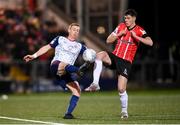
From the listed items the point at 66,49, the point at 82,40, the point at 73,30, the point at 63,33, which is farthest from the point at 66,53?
the point at 63,33

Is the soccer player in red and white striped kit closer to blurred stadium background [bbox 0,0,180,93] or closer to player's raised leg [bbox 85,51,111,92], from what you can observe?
player's raised leg [bbox 85,51,111,92]

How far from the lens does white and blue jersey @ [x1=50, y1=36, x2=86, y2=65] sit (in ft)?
51.8

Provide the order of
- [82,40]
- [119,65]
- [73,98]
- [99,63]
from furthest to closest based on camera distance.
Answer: [82,40] → [119,65] → [73,98] → [99,63]

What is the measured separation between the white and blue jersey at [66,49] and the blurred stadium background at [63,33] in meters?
15.1

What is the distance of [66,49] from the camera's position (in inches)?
621

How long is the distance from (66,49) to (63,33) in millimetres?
17276

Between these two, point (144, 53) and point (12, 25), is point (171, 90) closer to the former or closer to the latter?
point (144, 53)

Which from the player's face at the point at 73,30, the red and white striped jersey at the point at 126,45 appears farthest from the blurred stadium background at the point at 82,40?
the player's face at the point at 73,30

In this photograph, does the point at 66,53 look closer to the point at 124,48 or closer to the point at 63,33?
the point at 124,48

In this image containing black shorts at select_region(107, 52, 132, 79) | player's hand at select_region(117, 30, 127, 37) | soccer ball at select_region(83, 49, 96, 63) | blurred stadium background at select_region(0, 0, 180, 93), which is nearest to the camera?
soccer ball at select_region(83, 49, 96, 63)

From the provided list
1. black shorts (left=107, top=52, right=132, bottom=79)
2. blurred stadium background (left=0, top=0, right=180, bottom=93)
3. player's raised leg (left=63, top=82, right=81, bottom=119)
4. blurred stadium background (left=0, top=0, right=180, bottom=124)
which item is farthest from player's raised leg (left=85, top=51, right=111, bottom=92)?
blurred stadium background (left=0, top=0, right=180, bottom=93)

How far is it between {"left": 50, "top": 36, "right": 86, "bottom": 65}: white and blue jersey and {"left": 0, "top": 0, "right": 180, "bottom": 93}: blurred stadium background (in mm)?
15125

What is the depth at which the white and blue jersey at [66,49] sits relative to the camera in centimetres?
1579

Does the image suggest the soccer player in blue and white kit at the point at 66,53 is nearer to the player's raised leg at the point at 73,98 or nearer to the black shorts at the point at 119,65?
the player's raised leg at the point at 73,98
